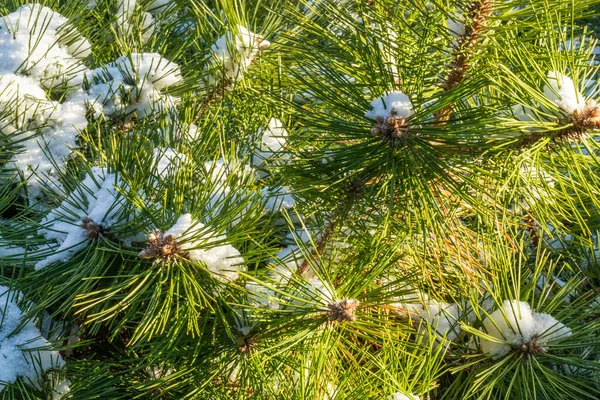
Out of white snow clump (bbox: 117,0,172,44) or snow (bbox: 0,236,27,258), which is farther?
white snow clump (bbox: 117,0,172,44)

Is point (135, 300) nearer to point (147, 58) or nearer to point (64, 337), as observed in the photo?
point (64, 337)

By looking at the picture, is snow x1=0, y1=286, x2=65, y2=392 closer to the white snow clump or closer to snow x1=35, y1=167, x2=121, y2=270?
snow x1=35, y1=167, x2=121, y2=270

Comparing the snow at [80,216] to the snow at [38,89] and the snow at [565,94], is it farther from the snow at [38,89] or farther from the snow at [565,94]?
the snow at [565,94]

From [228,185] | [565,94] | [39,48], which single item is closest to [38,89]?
[39,48]

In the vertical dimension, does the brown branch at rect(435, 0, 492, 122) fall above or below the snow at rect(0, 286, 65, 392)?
above

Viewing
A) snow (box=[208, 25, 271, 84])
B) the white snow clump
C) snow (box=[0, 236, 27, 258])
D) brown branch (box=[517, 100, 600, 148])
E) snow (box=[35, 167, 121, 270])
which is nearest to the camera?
brown branch (box=[517, 100, 600, 148])

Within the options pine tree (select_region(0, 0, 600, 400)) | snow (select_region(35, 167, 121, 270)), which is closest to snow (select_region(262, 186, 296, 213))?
pine tree (select_region(0, 0, 600, 400))

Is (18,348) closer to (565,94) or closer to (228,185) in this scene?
(228,185)

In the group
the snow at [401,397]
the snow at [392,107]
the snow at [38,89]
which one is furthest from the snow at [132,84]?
the snow at [401,397]
